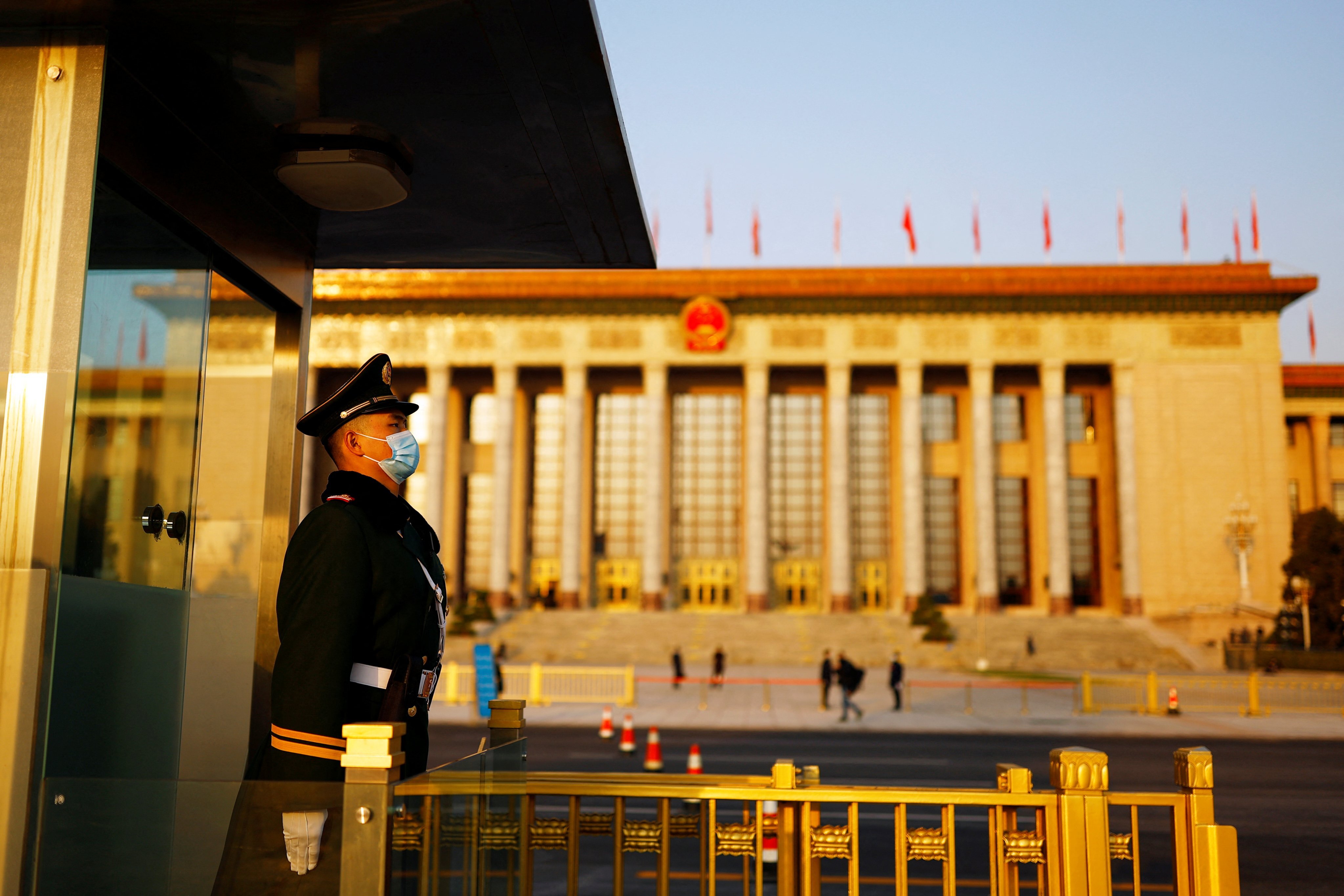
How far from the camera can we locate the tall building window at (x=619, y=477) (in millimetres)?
65562

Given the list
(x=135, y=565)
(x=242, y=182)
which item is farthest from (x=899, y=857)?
(x=242, y=182)

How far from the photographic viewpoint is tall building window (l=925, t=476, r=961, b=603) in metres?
63.9

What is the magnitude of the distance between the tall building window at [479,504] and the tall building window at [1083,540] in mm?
34959

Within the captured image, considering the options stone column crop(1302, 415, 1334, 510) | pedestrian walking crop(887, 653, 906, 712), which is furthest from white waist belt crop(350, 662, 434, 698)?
stone column crop(1302, 415, 1334, 510)

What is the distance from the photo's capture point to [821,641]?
1972 inches

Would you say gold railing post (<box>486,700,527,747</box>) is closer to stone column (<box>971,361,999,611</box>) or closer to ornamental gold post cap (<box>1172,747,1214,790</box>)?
ornamental gold post cap (<box>1172,747,1214,790</box>)

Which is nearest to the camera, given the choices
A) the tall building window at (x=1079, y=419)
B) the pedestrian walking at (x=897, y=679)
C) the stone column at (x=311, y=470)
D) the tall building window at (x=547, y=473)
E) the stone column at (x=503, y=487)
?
the pedestrian walking at (x=897, y=679)

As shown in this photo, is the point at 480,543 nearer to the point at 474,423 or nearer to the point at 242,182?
the point at 474,423

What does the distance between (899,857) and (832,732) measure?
18.8 meters

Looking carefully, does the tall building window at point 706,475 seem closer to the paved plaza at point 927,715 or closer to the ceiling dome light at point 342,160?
the paved plaza at point 927,715

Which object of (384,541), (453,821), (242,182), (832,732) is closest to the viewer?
(453,821)

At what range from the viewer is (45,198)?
3.80m

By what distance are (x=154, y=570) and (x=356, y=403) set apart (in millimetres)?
1527

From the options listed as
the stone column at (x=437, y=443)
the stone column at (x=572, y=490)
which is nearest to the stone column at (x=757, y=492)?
the stone column at (x=572, y=490)
